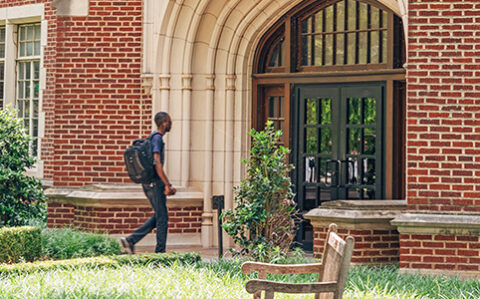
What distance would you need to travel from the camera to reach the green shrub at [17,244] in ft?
30.5

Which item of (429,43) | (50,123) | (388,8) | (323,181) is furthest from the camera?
(50,123)

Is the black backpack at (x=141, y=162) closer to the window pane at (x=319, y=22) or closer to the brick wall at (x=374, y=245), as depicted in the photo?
the brick wall at (x=374, y=245)

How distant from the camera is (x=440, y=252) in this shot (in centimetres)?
888

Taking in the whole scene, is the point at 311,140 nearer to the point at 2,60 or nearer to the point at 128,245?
the point at 128,245

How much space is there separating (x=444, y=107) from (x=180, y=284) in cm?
357

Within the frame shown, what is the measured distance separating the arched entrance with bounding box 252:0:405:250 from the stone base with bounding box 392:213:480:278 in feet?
7.38

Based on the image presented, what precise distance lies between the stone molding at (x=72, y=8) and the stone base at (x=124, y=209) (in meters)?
2.48

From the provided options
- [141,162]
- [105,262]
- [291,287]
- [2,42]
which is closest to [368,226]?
[141,162]

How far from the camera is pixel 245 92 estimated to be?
1225cm

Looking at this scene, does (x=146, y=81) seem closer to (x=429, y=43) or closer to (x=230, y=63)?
(x=230, y=63)

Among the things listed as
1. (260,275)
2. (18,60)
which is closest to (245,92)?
(18,60)

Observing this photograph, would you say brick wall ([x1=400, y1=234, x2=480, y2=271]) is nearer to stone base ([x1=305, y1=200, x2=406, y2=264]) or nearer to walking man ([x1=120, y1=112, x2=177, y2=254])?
stone base ([x1=305, y1=200, x2=406, y2=264])

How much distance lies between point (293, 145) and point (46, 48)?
4364 millimetres

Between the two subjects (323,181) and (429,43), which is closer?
(429,43)
